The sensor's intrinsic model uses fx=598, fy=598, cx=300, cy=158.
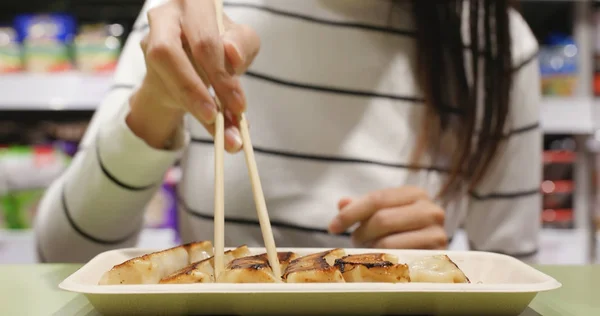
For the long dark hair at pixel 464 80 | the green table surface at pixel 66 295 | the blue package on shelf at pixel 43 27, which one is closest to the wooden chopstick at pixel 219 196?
the green table surface at pixel 66 295

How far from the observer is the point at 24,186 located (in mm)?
1714

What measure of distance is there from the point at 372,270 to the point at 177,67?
26cm

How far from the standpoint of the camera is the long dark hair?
3.29 feet

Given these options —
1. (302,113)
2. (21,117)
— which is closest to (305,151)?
(302,113)

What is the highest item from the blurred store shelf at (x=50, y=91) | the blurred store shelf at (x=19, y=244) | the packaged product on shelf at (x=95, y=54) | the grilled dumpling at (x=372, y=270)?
the packaged product on shelf at (x=95, y=54)

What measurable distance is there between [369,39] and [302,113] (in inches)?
7.0

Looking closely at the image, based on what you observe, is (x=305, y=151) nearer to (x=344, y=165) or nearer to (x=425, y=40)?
(x=344, y=165)

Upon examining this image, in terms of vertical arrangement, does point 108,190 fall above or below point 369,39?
below

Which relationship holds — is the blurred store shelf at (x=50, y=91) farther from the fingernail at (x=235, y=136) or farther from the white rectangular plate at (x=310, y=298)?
the white rectangular plate at (x=310, y=298)

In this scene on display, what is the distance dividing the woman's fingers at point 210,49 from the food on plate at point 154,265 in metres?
0.14

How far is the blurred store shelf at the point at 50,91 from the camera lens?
1.66m

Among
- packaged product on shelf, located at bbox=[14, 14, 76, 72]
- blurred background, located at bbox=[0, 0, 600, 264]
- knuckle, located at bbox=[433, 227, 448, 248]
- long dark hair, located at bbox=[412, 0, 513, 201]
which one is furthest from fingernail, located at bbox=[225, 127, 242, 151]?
packaged product on shelf, located at bbox=[14, 14, 76, 72]

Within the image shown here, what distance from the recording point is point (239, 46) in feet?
2.01

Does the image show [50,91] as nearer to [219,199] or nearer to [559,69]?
Result: [219,199]
